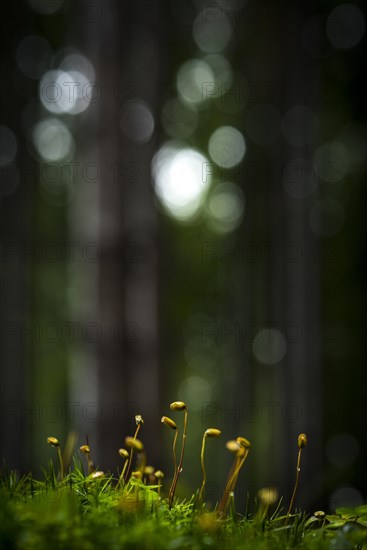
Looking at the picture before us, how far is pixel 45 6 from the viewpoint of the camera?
14.0 feet

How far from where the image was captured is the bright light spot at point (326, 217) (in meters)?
4.40

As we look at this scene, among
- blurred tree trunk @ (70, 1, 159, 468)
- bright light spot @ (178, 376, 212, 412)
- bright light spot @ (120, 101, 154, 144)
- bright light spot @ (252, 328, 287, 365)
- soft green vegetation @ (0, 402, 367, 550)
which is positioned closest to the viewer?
soft green vegetation @ (0, 402, 367, 550)

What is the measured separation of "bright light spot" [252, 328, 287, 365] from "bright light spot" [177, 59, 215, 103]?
196cm

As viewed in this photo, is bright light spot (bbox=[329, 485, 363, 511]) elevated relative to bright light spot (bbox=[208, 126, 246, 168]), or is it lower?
lower

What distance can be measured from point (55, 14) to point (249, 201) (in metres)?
2.04

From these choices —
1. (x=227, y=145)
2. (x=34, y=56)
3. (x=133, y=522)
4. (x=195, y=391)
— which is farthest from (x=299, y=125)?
(x=133, y=522)

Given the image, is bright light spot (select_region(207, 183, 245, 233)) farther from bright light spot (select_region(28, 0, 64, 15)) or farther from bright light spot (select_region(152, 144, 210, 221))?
bright light spot (select_region(28, 0, 64, 15))

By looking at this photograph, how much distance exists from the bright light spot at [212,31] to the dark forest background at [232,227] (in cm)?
1

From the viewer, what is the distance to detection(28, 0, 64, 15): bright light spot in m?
4.22

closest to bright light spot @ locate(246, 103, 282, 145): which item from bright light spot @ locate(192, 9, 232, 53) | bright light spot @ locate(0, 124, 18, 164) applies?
bright light spot @ locate(192, 9, 232, 53)

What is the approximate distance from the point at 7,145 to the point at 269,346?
256 cm

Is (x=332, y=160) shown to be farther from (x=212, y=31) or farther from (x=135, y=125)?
(x=135, y=125)

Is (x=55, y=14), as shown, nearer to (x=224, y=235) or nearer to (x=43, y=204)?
(x=43, y=204)

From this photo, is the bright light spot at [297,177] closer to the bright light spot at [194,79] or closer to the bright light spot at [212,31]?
the bright light spot at [194,79]
